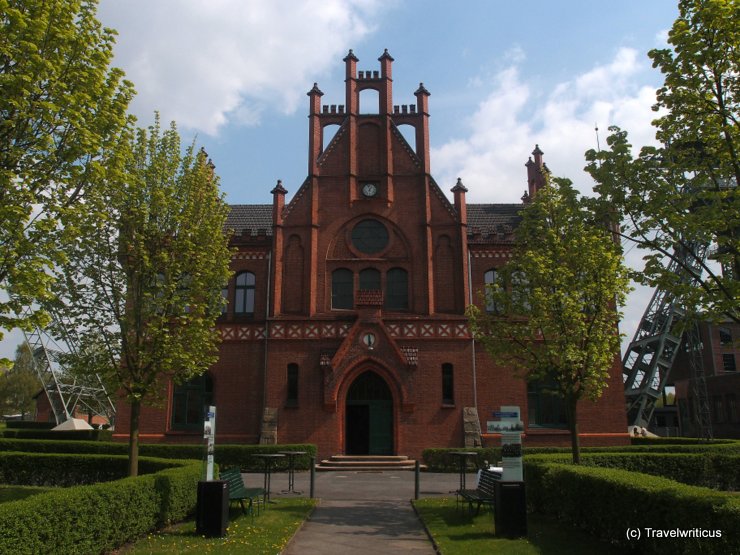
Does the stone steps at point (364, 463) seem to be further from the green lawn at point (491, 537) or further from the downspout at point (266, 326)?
the green lawn at point (491, 537)

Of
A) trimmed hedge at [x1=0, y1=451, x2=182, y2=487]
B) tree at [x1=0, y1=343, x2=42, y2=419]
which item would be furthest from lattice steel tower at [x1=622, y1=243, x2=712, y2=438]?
tree at [x1=0, y1=343, x2=42, y2=419]

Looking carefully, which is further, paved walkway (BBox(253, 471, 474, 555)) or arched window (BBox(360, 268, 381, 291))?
arched window (BBox(360, 268, 381, 291))

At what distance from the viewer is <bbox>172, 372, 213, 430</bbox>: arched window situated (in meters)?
31.1

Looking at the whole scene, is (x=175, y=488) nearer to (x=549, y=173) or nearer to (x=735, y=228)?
(x=735, y=228)

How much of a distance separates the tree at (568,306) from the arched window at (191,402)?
1811 centimetres

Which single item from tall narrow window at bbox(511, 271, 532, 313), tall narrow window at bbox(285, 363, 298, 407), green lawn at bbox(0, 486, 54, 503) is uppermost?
tall narrow window at bbox(511, 271, 532, 313)

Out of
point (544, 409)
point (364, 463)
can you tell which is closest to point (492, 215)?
point (544, 409)

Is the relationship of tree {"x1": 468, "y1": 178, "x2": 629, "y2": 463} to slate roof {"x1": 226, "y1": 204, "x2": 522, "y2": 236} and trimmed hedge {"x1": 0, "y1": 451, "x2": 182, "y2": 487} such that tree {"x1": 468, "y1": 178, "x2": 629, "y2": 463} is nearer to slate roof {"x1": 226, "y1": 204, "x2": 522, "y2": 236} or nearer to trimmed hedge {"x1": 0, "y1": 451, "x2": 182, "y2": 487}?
trimmed hedge {"x1": 0, "y1": 451, "x2": 182, "y2": 487}

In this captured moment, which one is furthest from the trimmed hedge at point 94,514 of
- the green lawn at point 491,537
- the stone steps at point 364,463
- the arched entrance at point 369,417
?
the arched entrance at point 369,417

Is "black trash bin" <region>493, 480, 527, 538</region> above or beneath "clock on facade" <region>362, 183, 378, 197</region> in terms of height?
beneath

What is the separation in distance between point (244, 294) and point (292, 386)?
5939mm

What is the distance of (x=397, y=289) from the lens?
104ft

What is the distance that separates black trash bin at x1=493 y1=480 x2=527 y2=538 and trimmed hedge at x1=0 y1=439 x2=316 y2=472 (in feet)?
47.5

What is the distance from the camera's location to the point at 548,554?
35.8 ft
